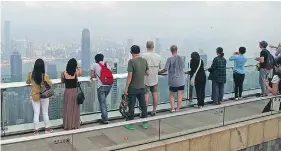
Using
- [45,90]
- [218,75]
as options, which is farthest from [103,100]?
[218,75]

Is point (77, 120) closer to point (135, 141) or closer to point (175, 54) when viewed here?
point (135, 141)

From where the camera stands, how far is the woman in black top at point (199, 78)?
8086mm

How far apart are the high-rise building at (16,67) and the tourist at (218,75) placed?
168 inches

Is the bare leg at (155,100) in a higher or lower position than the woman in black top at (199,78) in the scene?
lower

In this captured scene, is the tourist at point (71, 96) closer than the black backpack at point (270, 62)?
Yes

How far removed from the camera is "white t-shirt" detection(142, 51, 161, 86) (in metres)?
7.30

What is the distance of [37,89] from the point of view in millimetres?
6289

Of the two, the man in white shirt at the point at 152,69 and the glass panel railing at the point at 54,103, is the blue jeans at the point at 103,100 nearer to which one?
the glass panel railing at the point at 54,103

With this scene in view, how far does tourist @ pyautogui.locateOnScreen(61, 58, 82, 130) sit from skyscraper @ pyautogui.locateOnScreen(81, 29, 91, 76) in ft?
1.99

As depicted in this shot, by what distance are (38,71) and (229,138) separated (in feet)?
12.3

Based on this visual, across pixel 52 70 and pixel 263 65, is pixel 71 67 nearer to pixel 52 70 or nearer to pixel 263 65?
pixel 52 70

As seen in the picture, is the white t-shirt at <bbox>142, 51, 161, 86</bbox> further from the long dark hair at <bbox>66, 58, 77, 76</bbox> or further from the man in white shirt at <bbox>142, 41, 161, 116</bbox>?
the long dark hair at <bbox>66, 58, 77, 76</bbox>

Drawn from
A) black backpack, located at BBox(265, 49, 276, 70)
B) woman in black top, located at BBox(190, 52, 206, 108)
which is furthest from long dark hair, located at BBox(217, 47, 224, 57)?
black backpack, located at BBox(265, 49, 276, 70)

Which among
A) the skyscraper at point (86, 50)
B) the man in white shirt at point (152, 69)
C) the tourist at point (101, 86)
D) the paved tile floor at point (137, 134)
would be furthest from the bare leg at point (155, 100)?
the skyscraper at point (86, 50)
